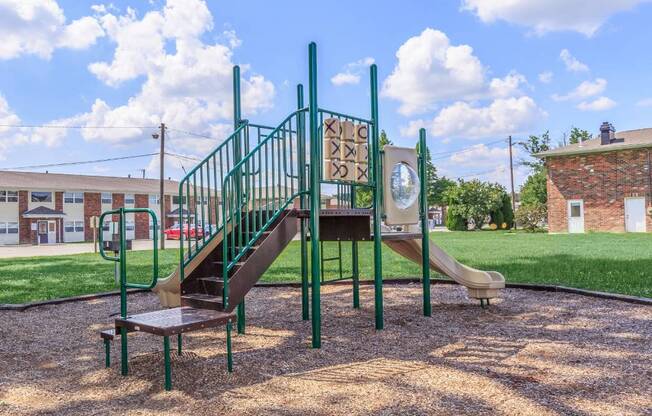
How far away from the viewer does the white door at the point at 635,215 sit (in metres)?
26.6

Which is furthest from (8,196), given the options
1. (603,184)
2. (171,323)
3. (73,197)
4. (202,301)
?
(171,323)

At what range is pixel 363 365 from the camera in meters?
4.11

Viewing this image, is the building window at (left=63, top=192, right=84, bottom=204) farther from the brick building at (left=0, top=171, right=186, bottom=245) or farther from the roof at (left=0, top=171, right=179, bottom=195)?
A: the roof at (left=0, top=171, right=179, bottom=195)

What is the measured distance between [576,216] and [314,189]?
27.5 meters

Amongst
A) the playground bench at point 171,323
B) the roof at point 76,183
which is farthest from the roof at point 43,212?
the playground bench at point 171,323

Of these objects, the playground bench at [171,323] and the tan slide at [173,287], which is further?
the tan slide at [173,287]

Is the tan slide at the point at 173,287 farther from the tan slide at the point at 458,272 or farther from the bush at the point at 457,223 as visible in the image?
the bush at the point at 457,223

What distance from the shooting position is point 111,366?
424 centimetres

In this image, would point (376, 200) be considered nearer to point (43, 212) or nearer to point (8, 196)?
point (43, 212)

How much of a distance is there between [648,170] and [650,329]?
25.0 m

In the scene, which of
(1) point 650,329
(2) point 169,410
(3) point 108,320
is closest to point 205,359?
(2) point 169,410

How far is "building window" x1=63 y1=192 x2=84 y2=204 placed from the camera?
39125mm

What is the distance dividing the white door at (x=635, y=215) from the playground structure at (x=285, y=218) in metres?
24.3

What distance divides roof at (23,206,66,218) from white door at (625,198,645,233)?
1396 inches
